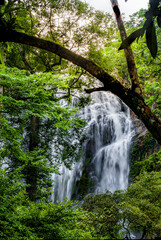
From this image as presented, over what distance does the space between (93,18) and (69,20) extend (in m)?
1.15

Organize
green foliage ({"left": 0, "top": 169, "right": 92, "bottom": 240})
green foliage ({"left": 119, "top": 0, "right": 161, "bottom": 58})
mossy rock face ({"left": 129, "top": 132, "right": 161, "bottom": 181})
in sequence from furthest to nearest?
mossy rock face ({"left": 129, "top": 132, "right": 161, "bottom": 181}) → green foliage ({"left": 0, "top": 169, "right": 92, "bottom": 240}) → green foliage ({"left": 119, "top": 0, "right": 161, "bottom": 58})

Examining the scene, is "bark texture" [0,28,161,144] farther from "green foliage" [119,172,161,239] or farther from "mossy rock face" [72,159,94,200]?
"mossy rock face" [72,159,94,200]

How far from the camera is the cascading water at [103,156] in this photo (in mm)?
13750

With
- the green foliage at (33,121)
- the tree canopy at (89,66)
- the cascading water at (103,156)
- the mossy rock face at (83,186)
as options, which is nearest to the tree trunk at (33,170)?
the green foliage at (33,121)

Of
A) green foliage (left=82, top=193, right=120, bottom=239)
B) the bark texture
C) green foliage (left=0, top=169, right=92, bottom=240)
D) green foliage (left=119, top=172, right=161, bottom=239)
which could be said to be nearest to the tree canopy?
the bark texture

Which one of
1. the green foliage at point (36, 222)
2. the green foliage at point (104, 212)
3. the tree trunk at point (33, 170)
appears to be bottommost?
the green foliage at point (104, 212)

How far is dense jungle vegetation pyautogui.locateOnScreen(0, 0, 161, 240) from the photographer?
3.36m

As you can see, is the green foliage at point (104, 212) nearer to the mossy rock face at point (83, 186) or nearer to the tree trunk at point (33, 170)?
the tree trunk at point (33, 170)

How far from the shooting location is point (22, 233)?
2.97m

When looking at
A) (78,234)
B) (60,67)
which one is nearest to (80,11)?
(60,67)

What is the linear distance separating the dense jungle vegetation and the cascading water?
2399 mm

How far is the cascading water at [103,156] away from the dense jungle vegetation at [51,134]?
7.87 ft

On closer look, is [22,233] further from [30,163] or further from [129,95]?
[30,163]

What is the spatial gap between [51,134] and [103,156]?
271 inches
